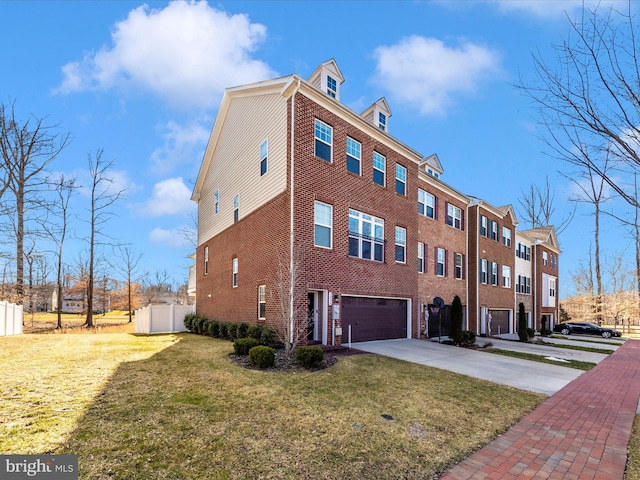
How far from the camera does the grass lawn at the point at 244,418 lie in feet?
13.9

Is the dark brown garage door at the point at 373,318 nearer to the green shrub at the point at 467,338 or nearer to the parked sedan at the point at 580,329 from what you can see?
the green shrub at the point at 467,338

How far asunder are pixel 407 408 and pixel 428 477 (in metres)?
2.36

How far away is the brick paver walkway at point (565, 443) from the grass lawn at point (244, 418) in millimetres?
293

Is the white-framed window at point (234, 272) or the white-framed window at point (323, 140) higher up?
the white-framed window at point (323, 140)

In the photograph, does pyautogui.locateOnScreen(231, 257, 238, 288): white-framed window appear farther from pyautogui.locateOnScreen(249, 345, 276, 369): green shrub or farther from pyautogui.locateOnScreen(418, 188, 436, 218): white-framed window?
pyautogui.locateOnScreen(418, 188, 436, 218): white-framed window

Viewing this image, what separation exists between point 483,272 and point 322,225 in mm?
16270

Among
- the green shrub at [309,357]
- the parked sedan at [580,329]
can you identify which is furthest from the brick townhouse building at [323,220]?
the parked sedan at [580,329]

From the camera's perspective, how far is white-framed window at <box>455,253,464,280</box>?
22650 millimetres

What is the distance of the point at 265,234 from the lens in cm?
1367

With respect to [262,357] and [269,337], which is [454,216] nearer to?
[269,337]

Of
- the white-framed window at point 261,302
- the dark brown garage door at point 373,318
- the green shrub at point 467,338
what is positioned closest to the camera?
the white-framed window at point 261,302

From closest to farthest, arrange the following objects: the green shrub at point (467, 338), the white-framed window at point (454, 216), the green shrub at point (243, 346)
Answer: the green shrub at point (243, 346) → the green shrub at point (467, 338) → the white-framed window at point (454, 216)

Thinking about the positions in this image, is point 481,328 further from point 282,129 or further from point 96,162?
point 96,162

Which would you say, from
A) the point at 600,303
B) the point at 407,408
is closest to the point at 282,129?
the point at 407,408
